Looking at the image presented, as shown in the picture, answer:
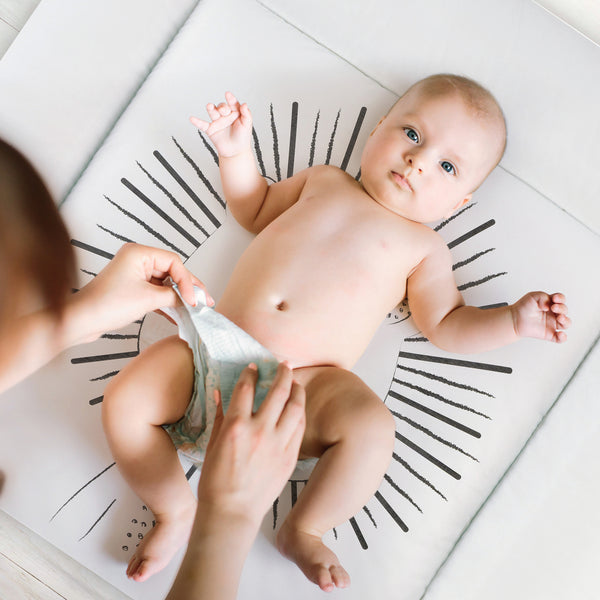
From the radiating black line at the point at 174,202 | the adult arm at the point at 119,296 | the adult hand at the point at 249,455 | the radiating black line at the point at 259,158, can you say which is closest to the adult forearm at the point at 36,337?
the adult arm at the point at 119,296

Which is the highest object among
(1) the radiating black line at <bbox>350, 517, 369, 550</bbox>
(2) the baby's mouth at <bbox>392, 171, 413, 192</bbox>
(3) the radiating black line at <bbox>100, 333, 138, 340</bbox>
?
(2) the baby's mouth at <bbox>392, 171, 413, 192</bbox>

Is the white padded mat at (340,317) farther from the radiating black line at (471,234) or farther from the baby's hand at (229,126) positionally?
the baby's hand at (229,126)

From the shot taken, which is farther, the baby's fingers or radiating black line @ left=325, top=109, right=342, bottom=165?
radiating black line @ left=325, top=109, right=342, bottom=165

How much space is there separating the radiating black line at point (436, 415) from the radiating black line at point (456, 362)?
0.23 ft

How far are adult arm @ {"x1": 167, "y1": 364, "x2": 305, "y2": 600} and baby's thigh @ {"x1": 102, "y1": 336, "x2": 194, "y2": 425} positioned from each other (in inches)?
8.1

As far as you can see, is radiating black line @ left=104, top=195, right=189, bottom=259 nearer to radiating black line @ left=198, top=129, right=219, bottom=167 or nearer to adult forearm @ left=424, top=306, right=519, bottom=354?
radiating black line @ left=198, top=129, right=219, bottom=167

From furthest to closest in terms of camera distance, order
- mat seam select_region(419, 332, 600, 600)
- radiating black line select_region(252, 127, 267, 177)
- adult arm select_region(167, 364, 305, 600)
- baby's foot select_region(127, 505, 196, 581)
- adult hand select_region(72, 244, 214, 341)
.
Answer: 1. radiating black line select_region(252, 127, 267, 177)
2. mat seam select_region(419, 332, 600, 600)
3. baby's foot select_region(127, 505, 196, 581)
4. adult hand select_region(72, 244, 214, 341)
5. adult arm select_region(167, 364, 305, 600)

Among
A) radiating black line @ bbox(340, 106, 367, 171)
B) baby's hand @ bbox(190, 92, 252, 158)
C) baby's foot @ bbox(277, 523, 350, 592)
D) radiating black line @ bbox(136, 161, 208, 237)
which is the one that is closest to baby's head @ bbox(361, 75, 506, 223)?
radiating black line @ bbox(340, 106, 367, 171)

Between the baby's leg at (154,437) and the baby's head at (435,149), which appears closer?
the baby's leg at (154,437)

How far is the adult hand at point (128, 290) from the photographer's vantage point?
0.72 metres

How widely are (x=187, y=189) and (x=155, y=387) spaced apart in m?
0.39

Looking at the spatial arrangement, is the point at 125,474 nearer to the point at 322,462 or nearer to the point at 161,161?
the point at 322,462

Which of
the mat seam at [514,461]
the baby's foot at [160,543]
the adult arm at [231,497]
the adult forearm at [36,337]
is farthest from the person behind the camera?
the mat seam at [514,461]

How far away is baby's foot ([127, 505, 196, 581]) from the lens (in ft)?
2.72
